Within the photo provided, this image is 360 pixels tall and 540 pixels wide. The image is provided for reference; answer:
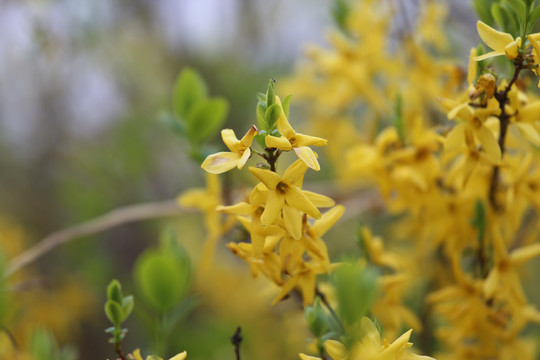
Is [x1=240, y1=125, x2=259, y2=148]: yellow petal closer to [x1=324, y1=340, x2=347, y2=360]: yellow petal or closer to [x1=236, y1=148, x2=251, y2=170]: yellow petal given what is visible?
[x1=236, y1=148, x2=251, y2=170]: yellow petal

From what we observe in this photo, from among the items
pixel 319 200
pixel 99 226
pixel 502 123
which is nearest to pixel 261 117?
pixel 319 200

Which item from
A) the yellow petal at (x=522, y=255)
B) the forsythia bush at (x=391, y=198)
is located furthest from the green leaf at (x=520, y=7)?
the yellow petal at (x=522, y=255)

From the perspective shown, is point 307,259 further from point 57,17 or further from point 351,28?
point 57,17

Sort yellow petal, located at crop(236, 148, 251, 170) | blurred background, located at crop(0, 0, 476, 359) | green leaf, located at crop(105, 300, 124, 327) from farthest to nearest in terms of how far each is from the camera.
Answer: blurred background, located at crop(0, 0, 476, 359) → green leaf, located at crop(105, 300, 124, 327) → yellow petal, located at crop(236, 148, 251, 170)

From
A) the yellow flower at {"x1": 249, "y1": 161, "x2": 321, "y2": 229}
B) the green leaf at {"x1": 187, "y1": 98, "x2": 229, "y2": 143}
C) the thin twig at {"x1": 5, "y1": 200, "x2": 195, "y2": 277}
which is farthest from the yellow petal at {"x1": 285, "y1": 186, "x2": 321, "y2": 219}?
the thin twig at {"x1": 5, "y1": 200, "x2": 195, "y2": 277}

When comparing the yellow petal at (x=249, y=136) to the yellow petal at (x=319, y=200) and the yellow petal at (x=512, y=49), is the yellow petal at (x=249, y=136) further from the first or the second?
the yellow petal at (x=512, y=49)

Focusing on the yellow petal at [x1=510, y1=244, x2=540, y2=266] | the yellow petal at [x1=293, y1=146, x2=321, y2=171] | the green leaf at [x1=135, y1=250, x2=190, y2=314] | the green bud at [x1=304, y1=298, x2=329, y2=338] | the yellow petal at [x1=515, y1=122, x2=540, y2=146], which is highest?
the yellow petal at [x1=293, y1=146, x2=321, y2=171]
